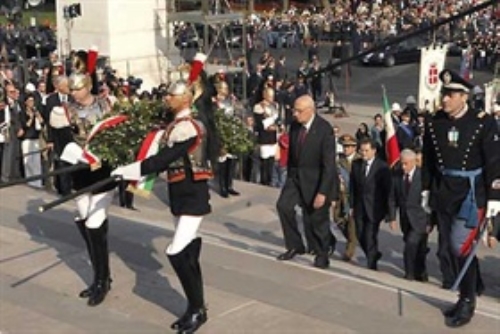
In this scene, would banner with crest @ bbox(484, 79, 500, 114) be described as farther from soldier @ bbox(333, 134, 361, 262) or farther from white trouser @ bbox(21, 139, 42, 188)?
white trouser @ bbox(21, 139, 42, 188)

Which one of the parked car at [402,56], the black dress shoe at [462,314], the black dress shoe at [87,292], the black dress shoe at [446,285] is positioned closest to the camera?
the black dress shoe at [462,314]

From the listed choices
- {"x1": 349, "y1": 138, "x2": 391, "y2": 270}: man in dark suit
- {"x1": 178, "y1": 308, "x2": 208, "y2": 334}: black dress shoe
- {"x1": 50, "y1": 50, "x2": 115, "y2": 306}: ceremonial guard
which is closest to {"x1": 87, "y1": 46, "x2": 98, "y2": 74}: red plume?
{"x1": 50, "y1": 50, "x2": 115, "y2": 306}: ceremonial guard

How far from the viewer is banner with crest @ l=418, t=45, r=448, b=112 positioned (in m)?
16.3

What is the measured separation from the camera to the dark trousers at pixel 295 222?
8.54m

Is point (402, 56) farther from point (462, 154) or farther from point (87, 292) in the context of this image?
point (462, 154)

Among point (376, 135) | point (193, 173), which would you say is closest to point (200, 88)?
point (193, 173)

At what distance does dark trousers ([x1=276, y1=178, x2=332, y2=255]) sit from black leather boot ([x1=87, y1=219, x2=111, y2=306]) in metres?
1.92

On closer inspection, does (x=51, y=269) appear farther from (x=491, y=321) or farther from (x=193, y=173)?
Result: (x=491, y=321)

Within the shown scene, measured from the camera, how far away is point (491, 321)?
650 cm

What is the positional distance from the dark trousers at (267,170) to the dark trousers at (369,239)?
221 inches

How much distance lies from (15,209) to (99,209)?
4269 millimetres

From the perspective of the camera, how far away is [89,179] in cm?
733

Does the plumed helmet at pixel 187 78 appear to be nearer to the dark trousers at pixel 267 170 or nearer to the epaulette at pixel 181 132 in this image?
the epaulette at pixel 181 132

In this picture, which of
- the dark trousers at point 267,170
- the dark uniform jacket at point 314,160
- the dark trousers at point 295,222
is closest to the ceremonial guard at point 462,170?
the dark uniform jacket at point 314,160
